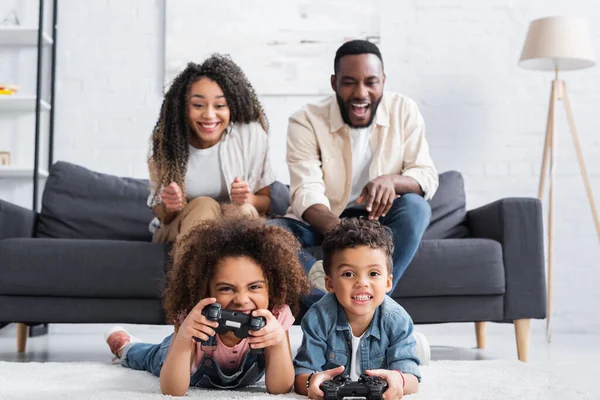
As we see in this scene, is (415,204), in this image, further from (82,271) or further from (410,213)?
(82,271)

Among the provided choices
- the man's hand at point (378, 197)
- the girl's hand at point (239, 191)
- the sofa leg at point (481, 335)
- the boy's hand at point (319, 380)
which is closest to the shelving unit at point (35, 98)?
the girl's hand at point (239, 191)

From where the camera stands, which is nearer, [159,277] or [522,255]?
[159,277]

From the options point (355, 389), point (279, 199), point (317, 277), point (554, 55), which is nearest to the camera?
point (355, 389)

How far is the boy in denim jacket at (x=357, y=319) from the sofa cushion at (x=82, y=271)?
857 mm

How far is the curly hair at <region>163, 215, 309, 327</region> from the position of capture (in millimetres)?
1582

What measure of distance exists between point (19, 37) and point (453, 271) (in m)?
2.29

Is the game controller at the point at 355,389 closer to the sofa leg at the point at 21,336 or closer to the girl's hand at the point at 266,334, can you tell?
the girl's hand at the point at 266,334

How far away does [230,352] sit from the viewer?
1582mm

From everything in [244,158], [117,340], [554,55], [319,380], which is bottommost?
[117,340]

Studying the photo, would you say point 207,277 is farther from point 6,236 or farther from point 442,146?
point 442,146

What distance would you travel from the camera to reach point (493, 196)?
11.9 ft

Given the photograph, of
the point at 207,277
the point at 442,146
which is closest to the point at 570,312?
the point at 442,146

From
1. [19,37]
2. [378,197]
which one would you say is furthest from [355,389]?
[19,37]

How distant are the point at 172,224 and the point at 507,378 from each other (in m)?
1.06
